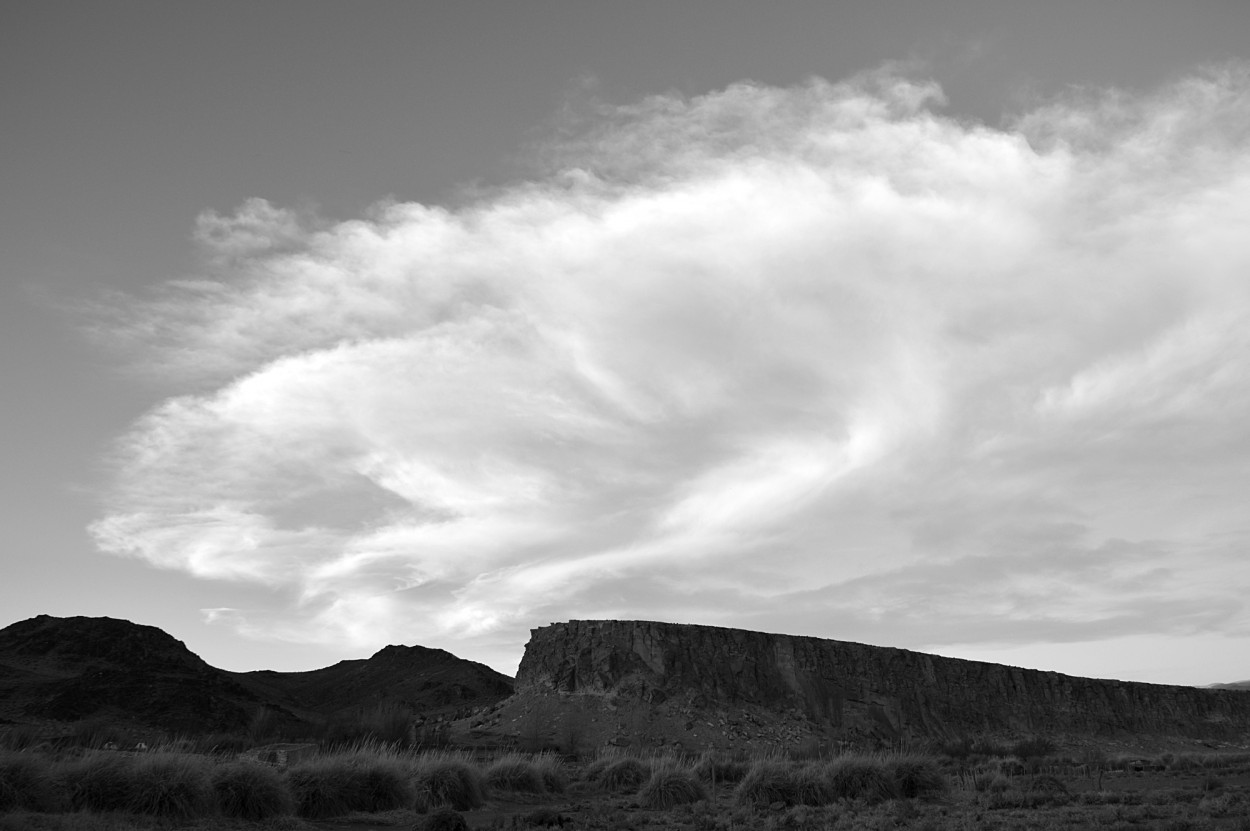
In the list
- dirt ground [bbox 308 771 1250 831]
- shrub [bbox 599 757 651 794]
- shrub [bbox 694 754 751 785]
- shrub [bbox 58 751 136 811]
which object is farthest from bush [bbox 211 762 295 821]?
shrub [bbox 694 754 751 785]

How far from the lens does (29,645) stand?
66250 mm

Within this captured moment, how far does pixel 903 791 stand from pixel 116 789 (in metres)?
16.3

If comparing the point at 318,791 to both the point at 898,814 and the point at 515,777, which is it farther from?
the point at 898,814

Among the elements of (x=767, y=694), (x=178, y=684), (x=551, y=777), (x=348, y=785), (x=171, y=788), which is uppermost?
(x=178, y=684)

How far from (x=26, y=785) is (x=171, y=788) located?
196 centimetres

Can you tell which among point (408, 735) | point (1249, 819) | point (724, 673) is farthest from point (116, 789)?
point (724, 673)

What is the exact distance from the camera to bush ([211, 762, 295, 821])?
14.4m

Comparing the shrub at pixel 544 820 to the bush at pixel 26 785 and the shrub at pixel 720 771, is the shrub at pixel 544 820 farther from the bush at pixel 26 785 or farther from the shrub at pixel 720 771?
the shrub at pixel 720 771

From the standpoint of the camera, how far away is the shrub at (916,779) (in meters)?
20.3

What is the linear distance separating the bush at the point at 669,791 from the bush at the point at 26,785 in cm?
1145

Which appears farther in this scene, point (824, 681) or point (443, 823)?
point (824, 681)

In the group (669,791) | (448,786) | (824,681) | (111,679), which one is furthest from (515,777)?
(111,679)

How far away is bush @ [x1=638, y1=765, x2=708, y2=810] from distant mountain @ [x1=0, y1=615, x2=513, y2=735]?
3258cm

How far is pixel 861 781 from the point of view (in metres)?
20.4
